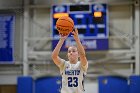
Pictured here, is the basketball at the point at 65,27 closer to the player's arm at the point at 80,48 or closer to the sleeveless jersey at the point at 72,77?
the player's arm at the point at 80,48

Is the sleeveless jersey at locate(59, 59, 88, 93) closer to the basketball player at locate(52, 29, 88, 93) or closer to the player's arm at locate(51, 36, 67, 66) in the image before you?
the basketball player at locate(52, 29, 88, 93)

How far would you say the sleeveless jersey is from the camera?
3.62m

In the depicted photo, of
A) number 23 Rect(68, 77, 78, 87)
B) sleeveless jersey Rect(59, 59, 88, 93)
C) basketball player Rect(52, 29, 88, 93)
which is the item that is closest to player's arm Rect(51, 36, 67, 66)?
basketball player Rect(52, 29, 88, 93)

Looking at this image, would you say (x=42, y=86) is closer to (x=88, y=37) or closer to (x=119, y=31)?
(x=88, y=37)

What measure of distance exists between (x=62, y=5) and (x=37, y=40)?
1.24m

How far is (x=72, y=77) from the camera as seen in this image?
366 cm

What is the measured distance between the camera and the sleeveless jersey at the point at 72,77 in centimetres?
362

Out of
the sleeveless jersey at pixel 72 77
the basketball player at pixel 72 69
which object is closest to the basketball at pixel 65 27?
the basketball player at pixel 72 69

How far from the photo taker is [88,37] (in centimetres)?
858

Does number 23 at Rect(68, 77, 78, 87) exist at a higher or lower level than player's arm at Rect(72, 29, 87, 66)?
lower

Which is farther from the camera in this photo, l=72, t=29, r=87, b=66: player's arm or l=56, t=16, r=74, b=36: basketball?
l=56, t=16, r=74, b=36: basketball

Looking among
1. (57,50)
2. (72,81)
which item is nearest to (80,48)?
(57,50)

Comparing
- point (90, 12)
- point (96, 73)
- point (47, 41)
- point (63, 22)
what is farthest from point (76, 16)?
point (63, 22)

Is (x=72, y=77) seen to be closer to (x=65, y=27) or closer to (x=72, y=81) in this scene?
(x=72, y=81)
